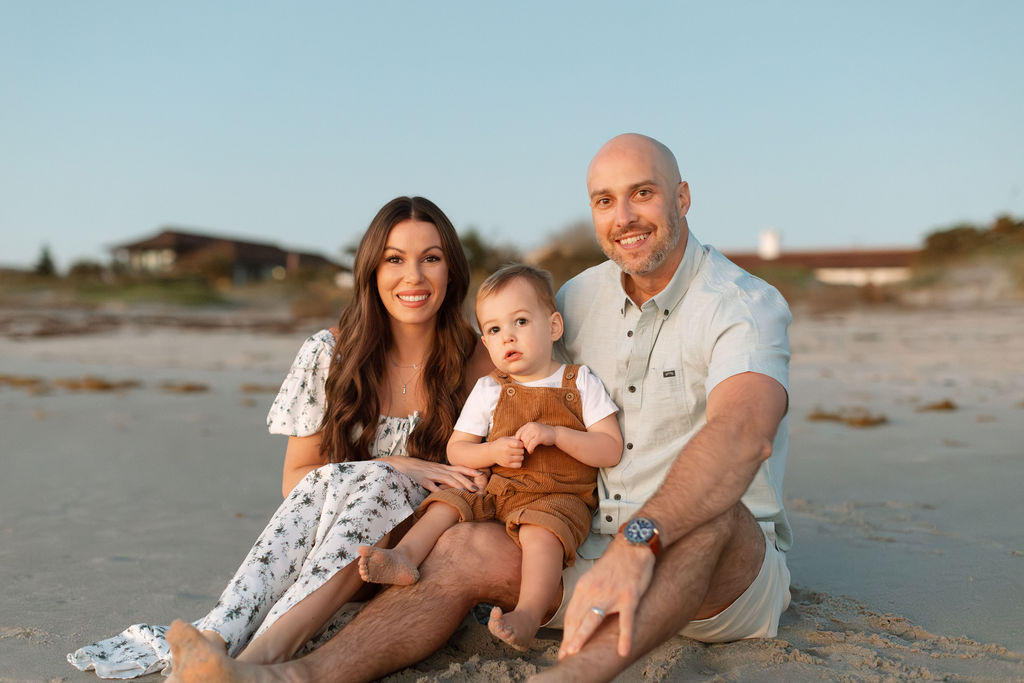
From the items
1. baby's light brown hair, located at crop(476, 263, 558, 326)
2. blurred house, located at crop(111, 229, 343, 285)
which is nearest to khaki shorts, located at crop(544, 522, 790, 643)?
baby's light brown hair, located at crop(476, 263, 558, 326)

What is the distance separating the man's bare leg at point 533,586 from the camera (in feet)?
8.23

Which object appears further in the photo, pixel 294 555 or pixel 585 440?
pixel 585 440

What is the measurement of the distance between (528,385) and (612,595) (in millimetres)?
1019

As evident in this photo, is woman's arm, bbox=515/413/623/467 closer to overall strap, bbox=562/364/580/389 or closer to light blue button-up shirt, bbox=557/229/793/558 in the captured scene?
light blue button-up shirt, bbox=557/229/793/558

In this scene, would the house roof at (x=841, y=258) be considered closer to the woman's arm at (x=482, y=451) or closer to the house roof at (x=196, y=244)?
the house roof at (x=196, y=244)

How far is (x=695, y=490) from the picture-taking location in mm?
2438

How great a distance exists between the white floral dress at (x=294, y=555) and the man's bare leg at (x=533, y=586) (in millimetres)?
455

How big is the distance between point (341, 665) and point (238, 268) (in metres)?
39.3

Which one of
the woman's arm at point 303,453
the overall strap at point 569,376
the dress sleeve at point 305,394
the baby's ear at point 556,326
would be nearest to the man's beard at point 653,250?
the baby's ear at point 556,326

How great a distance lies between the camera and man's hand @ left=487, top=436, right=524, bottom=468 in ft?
9.61

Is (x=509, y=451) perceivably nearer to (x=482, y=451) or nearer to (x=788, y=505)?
(x=482, y=451)

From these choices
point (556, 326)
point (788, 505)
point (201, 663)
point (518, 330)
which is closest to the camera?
point (201, 663)

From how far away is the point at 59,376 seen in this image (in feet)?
37.5

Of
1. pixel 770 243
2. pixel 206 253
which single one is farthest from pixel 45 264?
pixel 770 243
